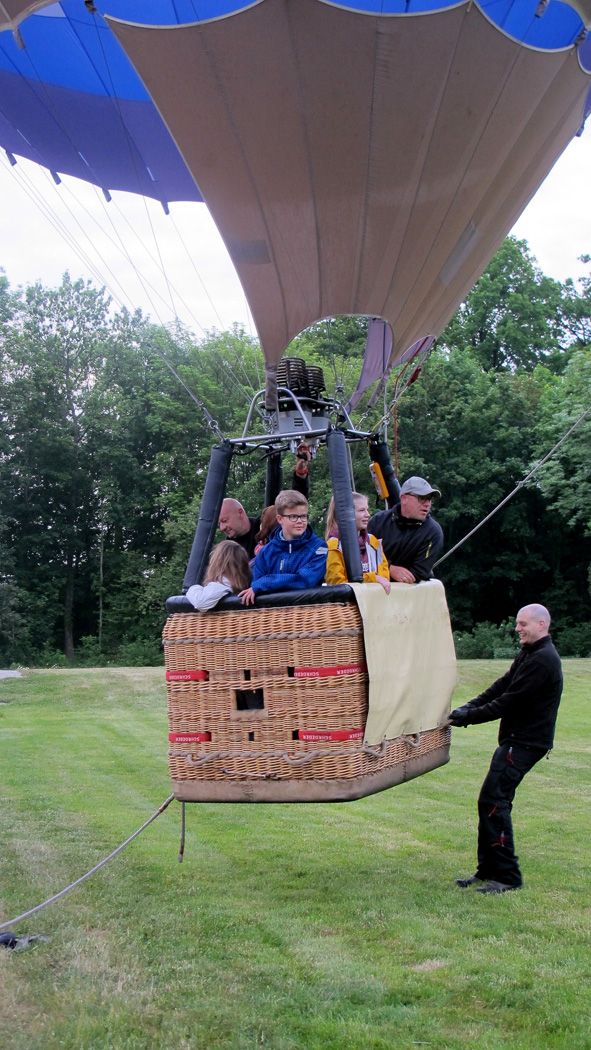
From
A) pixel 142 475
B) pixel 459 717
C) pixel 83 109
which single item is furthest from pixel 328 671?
pixel 142 475

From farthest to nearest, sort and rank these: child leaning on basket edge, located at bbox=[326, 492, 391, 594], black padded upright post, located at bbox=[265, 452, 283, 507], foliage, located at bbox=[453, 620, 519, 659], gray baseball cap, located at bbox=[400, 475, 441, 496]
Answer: foliage, located at bbox=[453, 620, 519, 659] → black padded upright post, located at bbox=[265, 452, 283, 507] → gray baseball cap, located at bbox=[400, 475, 441, 496] → child leaning on basket edge, located at bbox=[326, 492, 391, 594]

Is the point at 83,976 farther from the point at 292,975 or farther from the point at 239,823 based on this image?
the point at 239,823

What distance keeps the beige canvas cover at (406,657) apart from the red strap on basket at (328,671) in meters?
0.07

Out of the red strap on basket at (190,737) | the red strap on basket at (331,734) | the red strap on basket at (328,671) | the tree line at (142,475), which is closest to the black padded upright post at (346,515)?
the red strap on basket at (328,671)

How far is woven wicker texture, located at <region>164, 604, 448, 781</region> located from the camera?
4871mm

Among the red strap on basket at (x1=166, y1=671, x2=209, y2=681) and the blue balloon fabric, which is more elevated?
the blue balloon fabric

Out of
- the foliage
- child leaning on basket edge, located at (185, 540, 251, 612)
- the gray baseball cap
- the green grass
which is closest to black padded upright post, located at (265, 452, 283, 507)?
the gray baseball cap

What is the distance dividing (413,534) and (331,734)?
Result: 4.43 feet

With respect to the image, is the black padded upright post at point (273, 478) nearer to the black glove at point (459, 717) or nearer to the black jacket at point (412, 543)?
the black jacket at point (412, 543)

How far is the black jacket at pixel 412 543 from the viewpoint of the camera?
5762 millimetres

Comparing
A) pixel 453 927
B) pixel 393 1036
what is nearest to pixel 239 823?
pixel 453 927

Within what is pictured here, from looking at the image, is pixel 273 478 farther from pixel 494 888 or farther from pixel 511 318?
pixel 511 318

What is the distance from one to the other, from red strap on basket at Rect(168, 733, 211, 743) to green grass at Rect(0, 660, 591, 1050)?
86 cm

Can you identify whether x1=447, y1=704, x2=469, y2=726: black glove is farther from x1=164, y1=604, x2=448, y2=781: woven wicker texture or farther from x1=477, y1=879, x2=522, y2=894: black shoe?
x1=477, y1=879, x2=522, y2=894: black shoe
